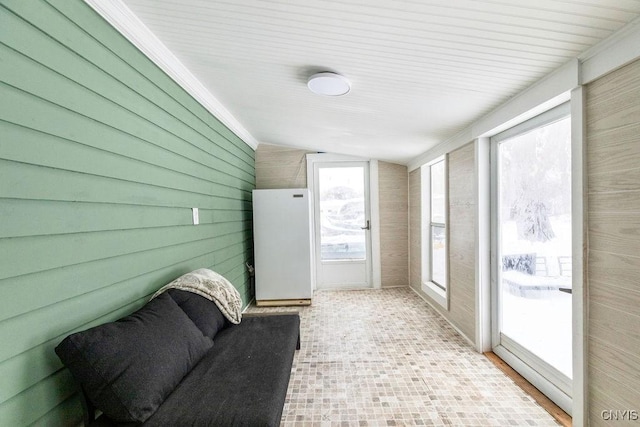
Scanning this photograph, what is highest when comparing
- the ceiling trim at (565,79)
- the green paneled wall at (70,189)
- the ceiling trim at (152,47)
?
the ceiling trim at (152,47)

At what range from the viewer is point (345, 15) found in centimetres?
119

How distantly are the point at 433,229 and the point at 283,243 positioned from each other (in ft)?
6.44

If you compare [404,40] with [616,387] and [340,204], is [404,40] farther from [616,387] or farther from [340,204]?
[340,204]

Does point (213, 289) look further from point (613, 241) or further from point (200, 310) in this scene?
point (613, 241)

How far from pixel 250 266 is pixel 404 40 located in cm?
303

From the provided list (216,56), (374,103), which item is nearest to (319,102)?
(374,103)

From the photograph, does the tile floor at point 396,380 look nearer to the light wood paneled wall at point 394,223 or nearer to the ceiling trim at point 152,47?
the light wood paneled wall at point 394,223

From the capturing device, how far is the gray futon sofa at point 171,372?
998 millimetres

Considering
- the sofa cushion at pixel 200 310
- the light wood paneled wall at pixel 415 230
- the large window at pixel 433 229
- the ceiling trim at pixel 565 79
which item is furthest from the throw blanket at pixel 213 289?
the light wood paneled wall at pixel 415 230

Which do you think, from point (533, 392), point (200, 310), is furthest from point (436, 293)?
point (200, 310)

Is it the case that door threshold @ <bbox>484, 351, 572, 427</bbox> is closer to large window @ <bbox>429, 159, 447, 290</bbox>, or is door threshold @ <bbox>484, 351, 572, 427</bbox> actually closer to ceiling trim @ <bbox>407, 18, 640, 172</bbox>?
large window @ <bbox>429, 159, 447, 290</bbox>

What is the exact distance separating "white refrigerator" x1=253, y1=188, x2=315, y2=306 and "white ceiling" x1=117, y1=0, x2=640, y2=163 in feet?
4.33

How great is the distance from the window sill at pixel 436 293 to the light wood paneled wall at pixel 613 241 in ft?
5.49

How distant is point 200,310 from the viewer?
1705mm
